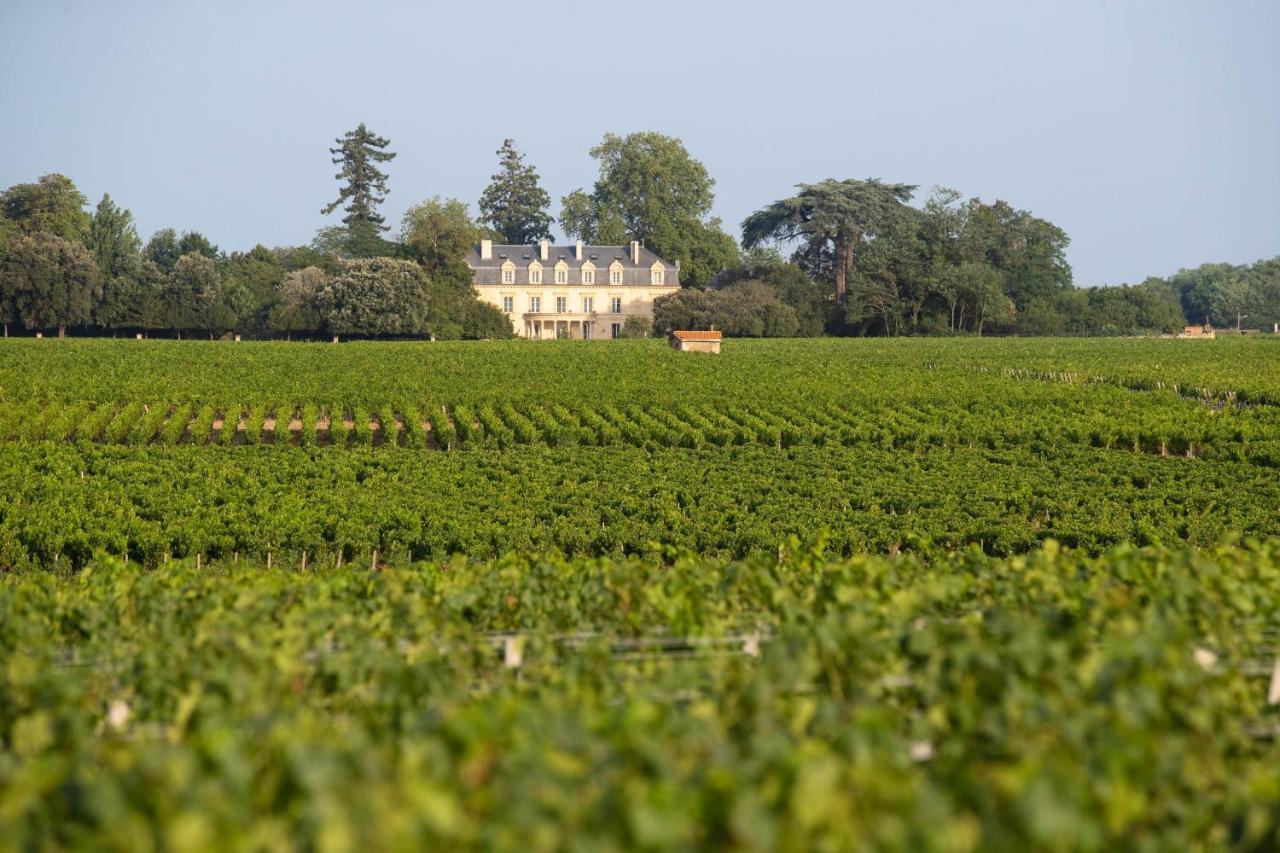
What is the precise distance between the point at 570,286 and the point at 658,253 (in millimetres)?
13042

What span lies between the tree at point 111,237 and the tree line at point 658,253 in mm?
167

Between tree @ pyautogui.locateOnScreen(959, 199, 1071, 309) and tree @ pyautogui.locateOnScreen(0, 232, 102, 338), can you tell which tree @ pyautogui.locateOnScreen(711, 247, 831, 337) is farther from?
tree @ pyautogui.locateOnScreen(0, 232, 102, 338)

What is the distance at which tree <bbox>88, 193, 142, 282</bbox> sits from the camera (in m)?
107

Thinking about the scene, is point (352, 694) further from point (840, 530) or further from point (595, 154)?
point (595, 154)

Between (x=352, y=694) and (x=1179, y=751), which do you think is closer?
(x=1179, y=751)

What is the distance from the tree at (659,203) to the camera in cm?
12838

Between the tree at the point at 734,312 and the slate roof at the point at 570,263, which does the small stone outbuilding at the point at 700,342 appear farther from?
the slate roof at the point at 570,263

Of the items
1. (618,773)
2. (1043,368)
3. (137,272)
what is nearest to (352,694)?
(618,773)

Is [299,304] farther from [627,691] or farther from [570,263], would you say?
[627,691]

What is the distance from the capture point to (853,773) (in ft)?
13.8

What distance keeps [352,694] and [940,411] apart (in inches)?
1364

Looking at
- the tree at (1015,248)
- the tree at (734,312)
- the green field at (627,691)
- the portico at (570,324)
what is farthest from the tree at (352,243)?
the green field at (627,691)

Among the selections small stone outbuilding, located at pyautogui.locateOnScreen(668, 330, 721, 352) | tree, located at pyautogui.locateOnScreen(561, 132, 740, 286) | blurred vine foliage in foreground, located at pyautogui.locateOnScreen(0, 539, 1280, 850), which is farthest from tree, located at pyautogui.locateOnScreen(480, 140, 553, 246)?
blurred vine foliage in foreground, located at pyautogui.locateOnScreen(0, 539, 1280, 850)

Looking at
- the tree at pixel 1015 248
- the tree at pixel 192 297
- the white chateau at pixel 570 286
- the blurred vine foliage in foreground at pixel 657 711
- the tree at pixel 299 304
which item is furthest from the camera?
the white chateau at pixel 570 286
